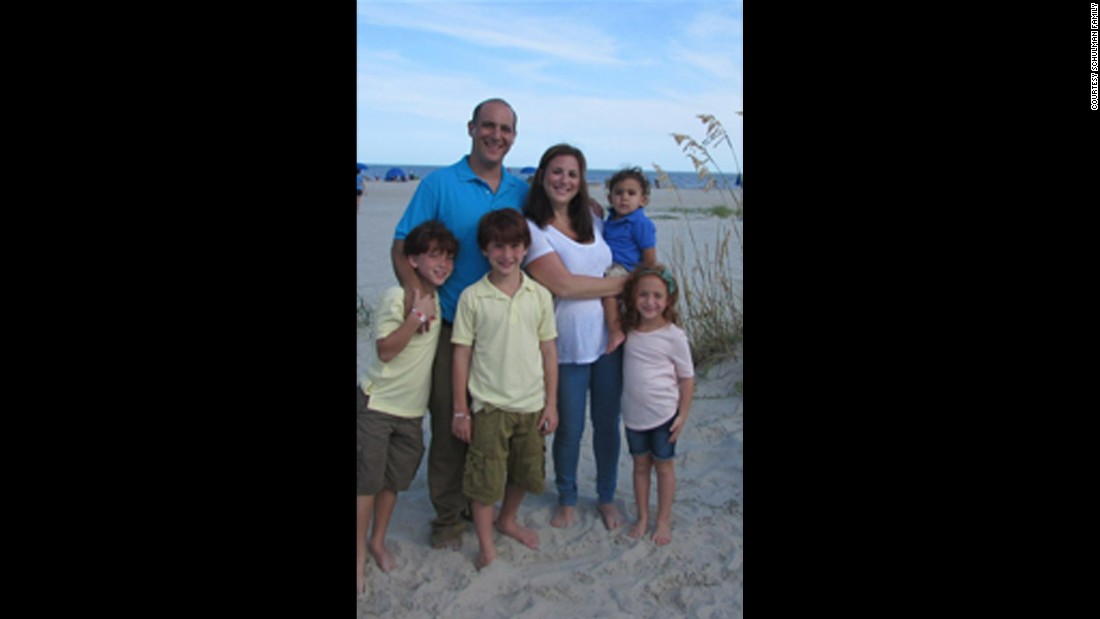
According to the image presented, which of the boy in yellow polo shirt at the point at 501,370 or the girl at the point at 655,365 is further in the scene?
the girl at the point at 655,365

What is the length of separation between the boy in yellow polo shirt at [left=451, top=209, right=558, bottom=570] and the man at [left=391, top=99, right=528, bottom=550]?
9 cm

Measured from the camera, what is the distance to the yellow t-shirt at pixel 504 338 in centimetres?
302

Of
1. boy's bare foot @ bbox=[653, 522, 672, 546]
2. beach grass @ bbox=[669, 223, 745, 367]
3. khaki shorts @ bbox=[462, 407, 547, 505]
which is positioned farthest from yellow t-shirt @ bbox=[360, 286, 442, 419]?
beach grass @ bbox=[669, 223, 745, 367]

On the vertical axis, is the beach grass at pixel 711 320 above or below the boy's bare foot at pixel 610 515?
above

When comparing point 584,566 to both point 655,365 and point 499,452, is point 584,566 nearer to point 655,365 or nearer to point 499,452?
point 499,452

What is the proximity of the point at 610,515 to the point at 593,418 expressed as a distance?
1.57ft

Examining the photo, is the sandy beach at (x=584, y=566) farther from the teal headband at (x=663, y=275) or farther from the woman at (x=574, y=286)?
the teal headband at (x=663, y=275)

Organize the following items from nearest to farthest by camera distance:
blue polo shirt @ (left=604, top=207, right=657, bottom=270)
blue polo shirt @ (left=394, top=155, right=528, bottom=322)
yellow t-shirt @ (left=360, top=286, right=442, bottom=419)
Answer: yellow t-shirt @ (left=360, top=286, right=442, bottom=419) → blue polo shirt @ (left=394, top=155, right=528, bottom=322) → blue polo shirt @ (left=604, top=207, right=657, bottom=270)

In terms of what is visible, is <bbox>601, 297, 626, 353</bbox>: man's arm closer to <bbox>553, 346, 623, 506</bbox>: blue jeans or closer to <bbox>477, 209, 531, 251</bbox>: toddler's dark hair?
<bbox>553, 346, 623, 506</bbox>: blue jeans

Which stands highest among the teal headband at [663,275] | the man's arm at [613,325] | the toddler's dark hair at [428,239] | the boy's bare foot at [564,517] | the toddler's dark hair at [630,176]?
the toddler's dark hair at [630,176]

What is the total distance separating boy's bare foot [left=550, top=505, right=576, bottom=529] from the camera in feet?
11.8

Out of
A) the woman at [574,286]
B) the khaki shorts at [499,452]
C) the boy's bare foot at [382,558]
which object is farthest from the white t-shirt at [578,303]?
the boy's bare foot at [382,558]

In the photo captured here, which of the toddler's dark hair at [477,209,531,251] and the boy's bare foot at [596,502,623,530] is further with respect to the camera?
the boy's bare foot at [596,502,623,530]

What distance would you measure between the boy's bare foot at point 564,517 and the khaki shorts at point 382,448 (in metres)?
0.82
